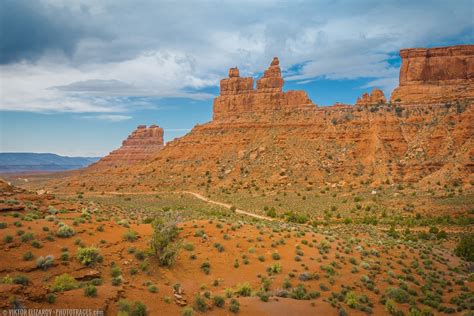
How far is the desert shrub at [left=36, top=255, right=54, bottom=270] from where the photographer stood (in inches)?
537

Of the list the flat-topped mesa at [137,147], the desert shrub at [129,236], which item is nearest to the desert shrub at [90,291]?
the desert shrub at [129,236]

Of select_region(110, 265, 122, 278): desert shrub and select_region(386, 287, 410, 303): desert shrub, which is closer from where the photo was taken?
select_region(110, 265, 122, 278): desert shrub

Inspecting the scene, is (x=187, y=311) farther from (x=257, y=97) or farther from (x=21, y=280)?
(x=257, y=97)

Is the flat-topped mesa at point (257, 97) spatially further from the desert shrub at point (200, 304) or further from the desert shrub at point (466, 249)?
the desert shrub at point (200, 304)

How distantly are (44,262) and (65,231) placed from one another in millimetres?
3540

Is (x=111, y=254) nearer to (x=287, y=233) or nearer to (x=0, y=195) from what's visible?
(x=0, y=195)

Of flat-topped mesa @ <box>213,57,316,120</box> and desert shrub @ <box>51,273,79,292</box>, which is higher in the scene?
flat-topped mesa @ <box>213,57,316,120</box>

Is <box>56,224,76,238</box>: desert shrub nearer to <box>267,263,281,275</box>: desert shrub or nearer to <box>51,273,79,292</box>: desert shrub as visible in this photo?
<box>51,273,79,292</box>: desert shrub

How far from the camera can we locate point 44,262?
13766mm

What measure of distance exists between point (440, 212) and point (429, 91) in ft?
115

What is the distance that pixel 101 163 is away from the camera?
147 metres

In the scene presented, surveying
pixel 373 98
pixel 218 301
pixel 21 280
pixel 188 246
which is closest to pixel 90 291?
pixel 21 280

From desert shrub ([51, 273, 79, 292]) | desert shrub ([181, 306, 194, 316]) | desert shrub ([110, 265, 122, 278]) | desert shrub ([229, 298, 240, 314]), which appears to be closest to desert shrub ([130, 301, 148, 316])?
desert shrub ([181, 306, 194, 316])

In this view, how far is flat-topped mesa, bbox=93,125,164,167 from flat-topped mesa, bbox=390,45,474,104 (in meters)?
95.5
